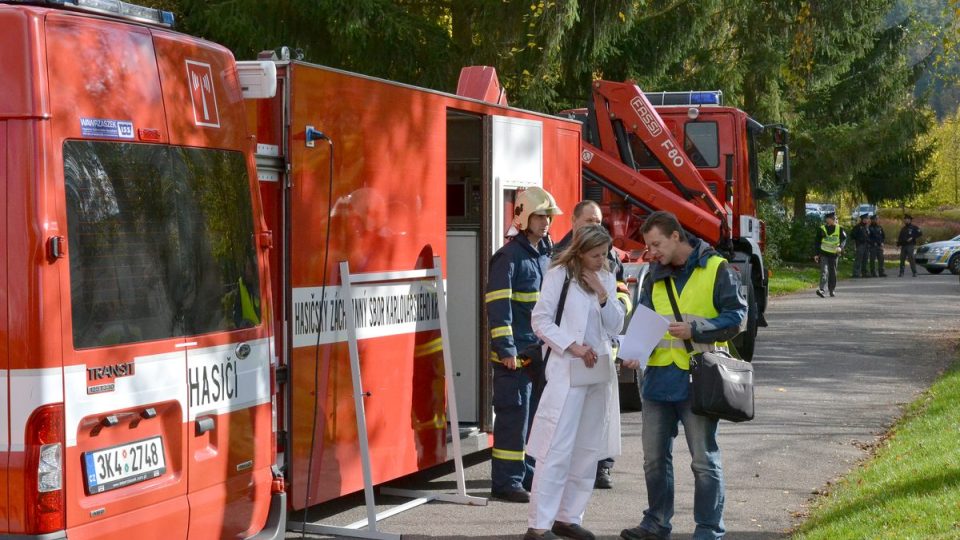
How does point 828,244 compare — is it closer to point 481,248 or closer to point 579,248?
point 481,248

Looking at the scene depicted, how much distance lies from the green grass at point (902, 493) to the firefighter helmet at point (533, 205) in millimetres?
2508

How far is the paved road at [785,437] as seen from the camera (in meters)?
7.89

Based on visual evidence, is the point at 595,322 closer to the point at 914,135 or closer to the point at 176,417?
A: the point at 176,417

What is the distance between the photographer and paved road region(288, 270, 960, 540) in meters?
7.89

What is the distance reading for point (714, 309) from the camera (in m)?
6.88

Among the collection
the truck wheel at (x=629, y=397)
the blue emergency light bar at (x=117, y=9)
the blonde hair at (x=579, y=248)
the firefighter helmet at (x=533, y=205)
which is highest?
the blue emergency light bar at (x=117, y=9)

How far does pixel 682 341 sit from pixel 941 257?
35181 millimetres

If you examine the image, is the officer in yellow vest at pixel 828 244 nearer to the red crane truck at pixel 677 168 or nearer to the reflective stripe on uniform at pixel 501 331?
the red crane truck at pixel 677 168

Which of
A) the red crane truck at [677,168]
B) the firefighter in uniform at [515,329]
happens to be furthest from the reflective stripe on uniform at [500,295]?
the red crane truck at [677,168]

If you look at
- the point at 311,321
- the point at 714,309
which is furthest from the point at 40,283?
the point at 714,309

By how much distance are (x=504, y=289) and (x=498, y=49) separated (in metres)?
9.76

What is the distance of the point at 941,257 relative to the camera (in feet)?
130

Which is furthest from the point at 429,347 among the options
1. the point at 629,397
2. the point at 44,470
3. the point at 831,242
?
the point at 831,242

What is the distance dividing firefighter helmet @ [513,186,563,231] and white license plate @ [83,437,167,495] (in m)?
3.60
